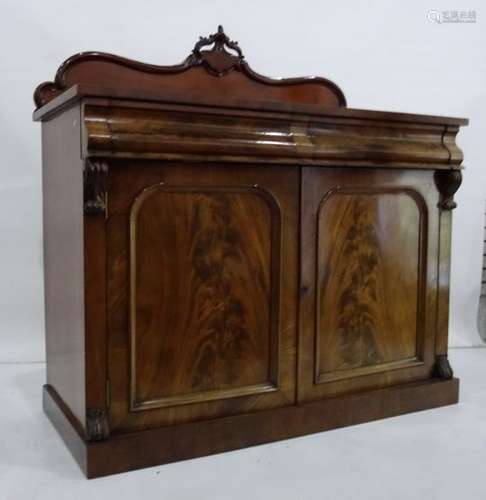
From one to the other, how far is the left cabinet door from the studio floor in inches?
5.9

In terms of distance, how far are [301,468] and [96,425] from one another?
532 mm

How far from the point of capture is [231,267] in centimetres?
180

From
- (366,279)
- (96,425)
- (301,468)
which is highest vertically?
(366,279)

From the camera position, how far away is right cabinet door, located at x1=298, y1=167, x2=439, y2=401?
6.30 feet

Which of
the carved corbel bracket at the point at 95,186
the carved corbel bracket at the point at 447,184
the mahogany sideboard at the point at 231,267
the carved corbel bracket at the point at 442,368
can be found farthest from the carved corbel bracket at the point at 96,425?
the carved corbel bracket at the point at 447,184

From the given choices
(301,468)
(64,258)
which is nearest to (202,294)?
(64,258)

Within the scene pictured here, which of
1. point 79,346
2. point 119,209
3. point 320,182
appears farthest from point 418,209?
point 79,346

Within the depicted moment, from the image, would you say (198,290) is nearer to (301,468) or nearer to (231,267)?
(231,267)

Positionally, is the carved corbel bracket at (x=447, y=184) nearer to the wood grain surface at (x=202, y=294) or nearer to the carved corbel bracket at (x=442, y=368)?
the carved corbel bracket at (x=442, y=368)

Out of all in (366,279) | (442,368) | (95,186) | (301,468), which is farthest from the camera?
(442,368)

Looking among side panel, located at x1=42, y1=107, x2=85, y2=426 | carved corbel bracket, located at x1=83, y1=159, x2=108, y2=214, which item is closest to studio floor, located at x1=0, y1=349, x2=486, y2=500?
side panel, located at x1=42, y1=107, x2=85, y2=426

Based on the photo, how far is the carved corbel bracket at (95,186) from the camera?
1.58m

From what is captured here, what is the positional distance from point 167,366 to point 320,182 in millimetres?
672

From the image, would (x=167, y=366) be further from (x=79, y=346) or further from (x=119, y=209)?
Result: (x=119, y=209)
